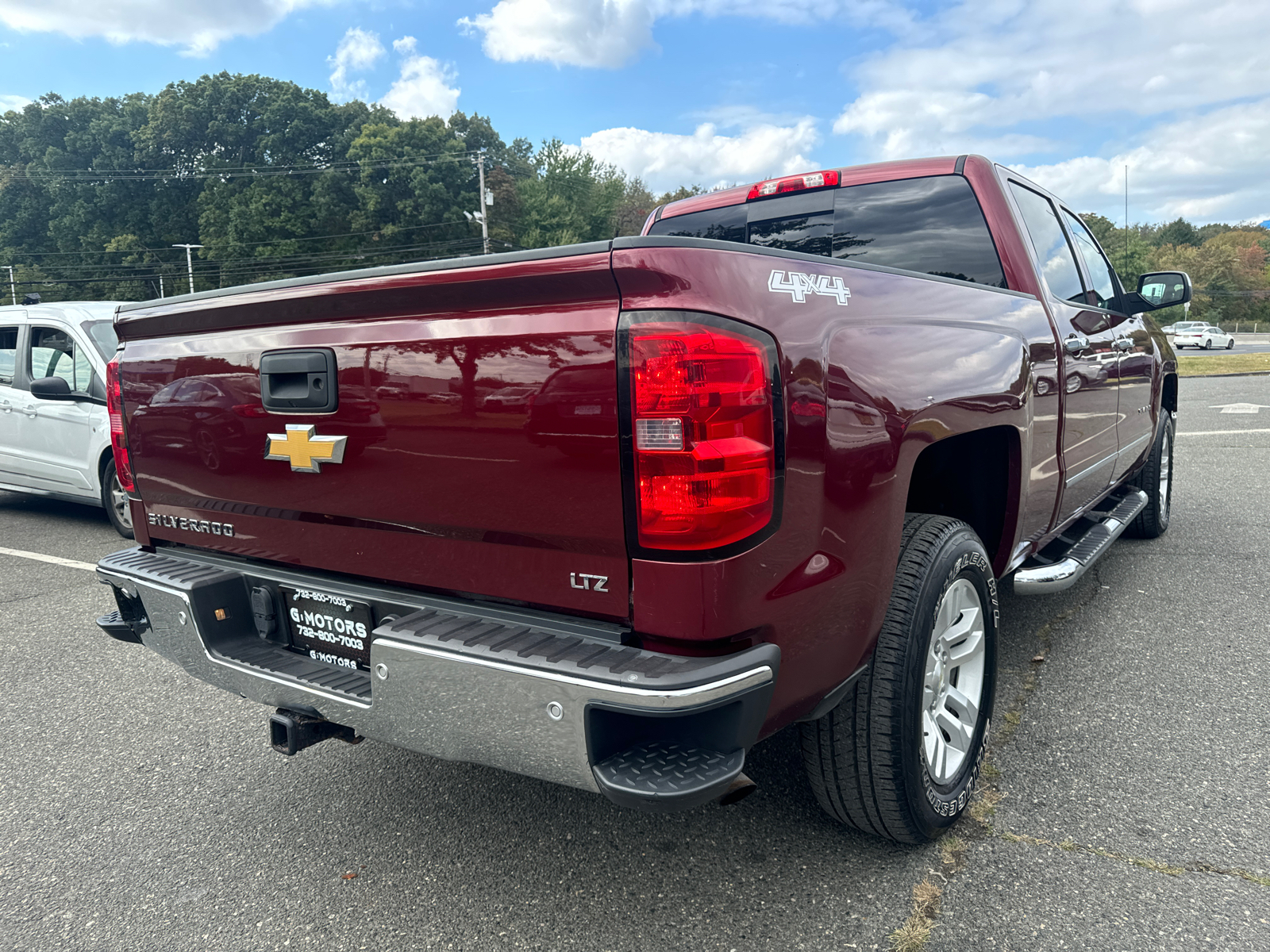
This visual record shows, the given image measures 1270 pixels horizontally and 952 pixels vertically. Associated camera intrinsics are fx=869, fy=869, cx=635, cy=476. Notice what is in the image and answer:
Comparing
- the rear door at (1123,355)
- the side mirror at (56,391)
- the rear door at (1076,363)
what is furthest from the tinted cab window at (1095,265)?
the side mirror at (56,391)

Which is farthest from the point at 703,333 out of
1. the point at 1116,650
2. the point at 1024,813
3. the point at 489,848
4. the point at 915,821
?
the point at 1116,650

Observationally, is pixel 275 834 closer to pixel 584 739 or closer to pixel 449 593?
pixel 449 593

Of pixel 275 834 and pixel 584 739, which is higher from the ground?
pixel 584 739

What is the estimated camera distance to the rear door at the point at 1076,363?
337cm

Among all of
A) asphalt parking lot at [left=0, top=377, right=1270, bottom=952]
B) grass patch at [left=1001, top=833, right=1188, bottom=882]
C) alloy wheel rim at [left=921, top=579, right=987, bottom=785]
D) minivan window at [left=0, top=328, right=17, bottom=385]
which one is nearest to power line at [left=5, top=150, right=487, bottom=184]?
Result: minivan window at [left=0, top=328, right=17, bottom=385]

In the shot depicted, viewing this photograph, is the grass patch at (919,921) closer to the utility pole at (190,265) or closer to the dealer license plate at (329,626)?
the dealer license plate at (329,626)

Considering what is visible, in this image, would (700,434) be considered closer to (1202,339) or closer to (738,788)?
(738,788)

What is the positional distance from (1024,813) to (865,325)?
1.54 m

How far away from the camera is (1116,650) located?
375 cm

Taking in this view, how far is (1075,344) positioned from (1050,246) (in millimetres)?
574

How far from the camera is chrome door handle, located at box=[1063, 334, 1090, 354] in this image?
3.31 metres

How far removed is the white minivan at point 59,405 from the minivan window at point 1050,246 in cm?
611

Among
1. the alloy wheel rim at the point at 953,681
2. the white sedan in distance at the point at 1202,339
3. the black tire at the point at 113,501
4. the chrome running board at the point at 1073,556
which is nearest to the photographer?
the alloy wheel rim at the point at 953,681

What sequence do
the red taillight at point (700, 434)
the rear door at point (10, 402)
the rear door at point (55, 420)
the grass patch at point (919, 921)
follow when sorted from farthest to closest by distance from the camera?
1. the rear door at point (10, 402)
2. the rear door at point (55, 420)
3. the grass patch at point (919, 921)
4. the red taillight at point (700, 434)
